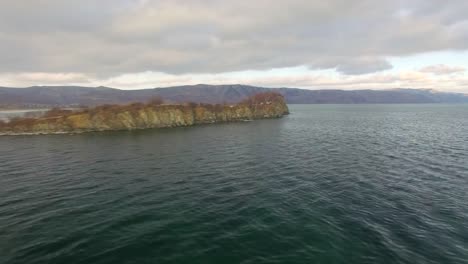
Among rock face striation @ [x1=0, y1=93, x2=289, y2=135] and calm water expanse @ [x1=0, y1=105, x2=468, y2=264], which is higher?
rock face striation @ [x1=0, y1=93, x2=289, y2=135]

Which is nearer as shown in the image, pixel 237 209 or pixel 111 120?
pixel 237 209

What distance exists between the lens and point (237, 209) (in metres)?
30.5

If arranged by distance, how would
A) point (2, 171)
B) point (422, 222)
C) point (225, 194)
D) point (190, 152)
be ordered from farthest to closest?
1. point (190, 152)
2. point (2, 171)
3. point (225, 194)
4. point (422, 222)

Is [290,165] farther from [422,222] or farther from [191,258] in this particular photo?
[191,258]

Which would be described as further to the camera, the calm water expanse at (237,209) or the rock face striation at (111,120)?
the rock face striation at (111,120)

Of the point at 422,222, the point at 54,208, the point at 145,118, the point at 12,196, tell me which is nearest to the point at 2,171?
the point at 12,196

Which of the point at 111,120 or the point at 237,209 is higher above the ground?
the point at 111,120

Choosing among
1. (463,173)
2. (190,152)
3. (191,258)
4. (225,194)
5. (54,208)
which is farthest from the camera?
(190,152)

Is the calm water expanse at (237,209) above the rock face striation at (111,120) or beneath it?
beneath

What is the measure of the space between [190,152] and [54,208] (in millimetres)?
36304

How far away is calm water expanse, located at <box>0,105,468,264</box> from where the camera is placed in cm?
2184

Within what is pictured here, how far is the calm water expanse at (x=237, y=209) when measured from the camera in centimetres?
2184

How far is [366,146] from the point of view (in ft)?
235

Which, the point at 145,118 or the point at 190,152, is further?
the point at 145,118
